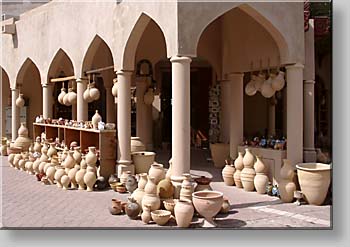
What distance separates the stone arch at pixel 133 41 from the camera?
852 centimetres

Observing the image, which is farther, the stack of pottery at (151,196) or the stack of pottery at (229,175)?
the stack of pottery at (229,175)

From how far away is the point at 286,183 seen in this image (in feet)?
25.3

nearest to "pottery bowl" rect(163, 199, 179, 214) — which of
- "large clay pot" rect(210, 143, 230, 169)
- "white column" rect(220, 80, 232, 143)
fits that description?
"large clay pot" rect(210, 143, 230, 169)

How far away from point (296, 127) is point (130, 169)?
3.51 m

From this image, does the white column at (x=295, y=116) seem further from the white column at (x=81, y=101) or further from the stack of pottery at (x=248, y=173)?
the white column at (x=81, y=101)

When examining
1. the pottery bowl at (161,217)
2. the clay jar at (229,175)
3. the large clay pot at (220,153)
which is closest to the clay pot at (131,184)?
the pottery bowl at (161,217)

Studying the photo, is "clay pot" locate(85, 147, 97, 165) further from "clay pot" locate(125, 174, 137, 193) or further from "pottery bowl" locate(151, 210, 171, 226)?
"pottery bowl" locate(151, 210, 171, 226)

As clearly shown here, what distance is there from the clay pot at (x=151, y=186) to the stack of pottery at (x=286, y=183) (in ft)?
7.94

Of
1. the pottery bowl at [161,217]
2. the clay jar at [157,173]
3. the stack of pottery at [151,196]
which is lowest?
the pottery bowl at [161,217]

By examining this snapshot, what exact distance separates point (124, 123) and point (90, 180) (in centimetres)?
138

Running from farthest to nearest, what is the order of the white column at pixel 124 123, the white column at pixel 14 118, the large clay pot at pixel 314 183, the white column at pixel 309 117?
1. the white column at pixel 14 118
2. the white column at pixel 309 117
3. the white column at pixel 124 123
4. the large clay pot at pixel 314 183

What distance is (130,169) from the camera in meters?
9.24

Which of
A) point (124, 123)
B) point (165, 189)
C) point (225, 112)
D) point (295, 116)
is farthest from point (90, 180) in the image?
point (225, 112)

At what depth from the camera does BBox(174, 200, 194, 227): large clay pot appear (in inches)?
246
